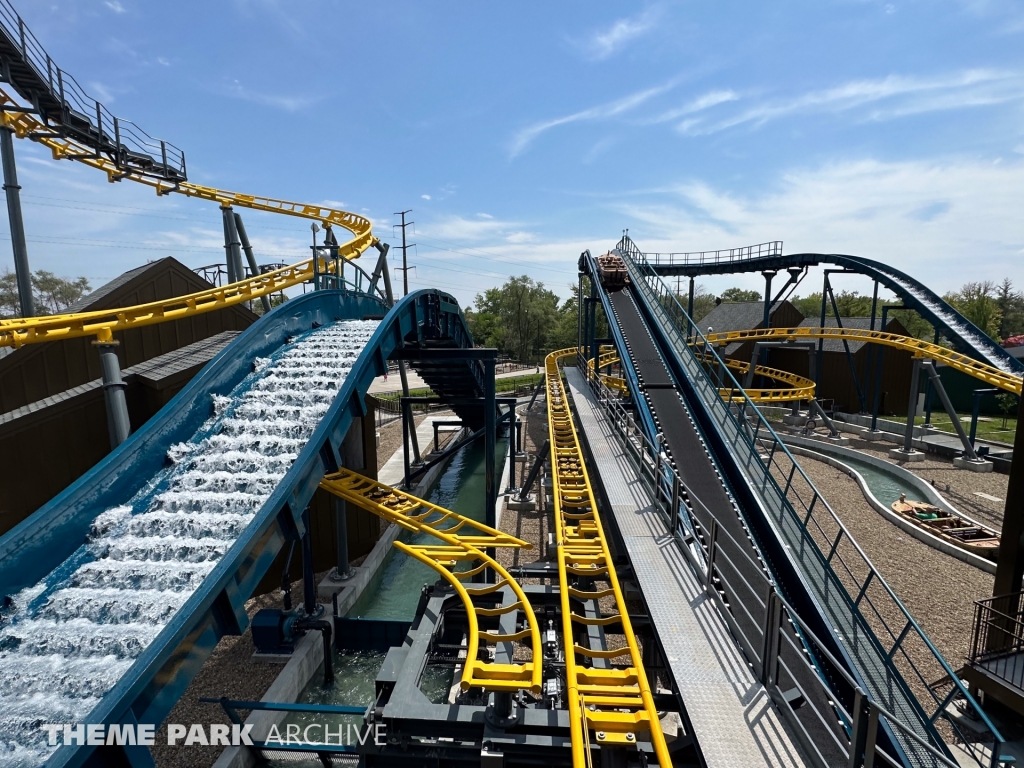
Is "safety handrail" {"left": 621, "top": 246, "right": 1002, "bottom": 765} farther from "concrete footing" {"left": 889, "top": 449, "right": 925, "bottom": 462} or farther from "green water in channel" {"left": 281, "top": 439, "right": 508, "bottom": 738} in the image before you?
"green water in channel" {"left": 281, "top": 439, "right": 508, "bottom": 738}

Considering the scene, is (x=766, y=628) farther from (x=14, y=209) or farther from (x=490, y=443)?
(x=14, y=209)

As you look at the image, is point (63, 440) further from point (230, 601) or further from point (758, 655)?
point (758, 655)

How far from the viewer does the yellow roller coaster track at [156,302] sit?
7703mm

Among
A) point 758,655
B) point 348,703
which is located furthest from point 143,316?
point 758,655

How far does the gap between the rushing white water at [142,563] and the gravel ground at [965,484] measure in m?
15.5

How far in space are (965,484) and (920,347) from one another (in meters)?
6.33

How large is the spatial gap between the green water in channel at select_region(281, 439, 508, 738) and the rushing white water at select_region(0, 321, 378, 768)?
9.15 feet

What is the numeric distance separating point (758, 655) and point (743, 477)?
3873 mm

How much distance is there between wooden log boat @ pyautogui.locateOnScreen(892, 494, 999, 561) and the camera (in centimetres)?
1067

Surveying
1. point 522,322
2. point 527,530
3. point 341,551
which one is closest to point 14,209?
point 341,551

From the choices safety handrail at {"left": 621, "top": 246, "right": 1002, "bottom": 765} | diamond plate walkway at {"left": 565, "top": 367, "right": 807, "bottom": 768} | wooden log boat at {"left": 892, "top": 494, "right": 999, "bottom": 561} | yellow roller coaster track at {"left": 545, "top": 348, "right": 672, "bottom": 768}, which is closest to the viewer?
diamond plate walkway at {"left": 565, "top": 367, "right": 807, "bottom": 768}

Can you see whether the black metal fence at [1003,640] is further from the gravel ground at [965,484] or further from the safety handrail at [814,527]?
the gravel ground at [965,484]

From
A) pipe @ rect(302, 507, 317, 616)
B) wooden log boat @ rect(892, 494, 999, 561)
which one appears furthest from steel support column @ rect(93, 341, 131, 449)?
wooden log boat @ rect(892, 494, 999, 561)

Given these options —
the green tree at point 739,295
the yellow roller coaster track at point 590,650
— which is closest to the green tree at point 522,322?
the green tree at point 739,295
